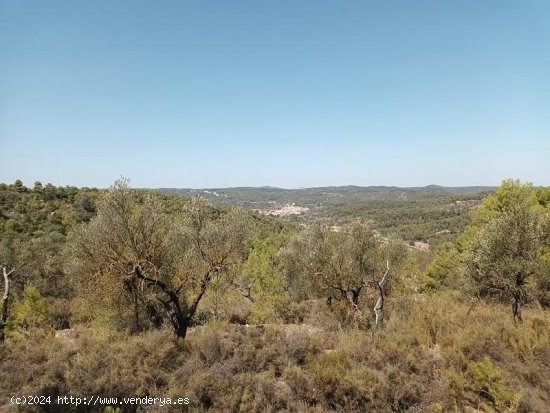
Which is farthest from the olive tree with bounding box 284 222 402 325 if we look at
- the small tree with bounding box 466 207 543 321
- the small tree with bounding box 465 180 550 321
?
the small tree with bounding box 466 207 543 321

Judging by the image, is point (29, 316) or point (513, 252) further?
point (29, 316)

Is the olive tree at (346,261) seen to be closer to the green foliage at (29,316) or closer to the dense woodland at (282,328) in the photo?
the dense woodland at (282,328)

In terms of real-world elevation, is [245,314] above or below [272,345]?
below

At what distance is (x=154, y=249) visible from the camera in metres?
15.4

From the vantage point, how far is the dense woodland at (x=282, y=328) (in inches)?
417

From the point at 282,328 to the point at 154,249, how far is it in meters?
7.13

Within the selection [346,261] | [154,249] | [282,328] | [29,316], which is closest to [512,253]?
[346,261]

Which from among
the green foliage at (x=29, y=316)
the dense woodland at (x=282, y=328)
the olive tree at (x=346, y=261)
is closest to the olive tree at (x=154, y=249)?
the dense woodland at (x=282, y=328)

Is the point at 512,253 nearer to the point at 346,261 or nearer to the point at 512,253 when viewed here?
the point at 512,253

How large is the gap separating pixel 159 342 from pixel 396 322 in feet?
34.3

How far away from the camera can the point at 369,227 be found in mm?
20734

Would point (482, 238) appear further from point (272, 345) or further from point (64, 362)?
point (64, 362)

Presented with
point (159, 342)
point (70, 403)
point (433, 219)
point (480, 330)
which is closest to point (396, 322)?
point (480, 330)

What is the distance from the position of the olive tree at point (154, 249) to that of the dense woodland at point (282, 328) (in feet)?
0.21
